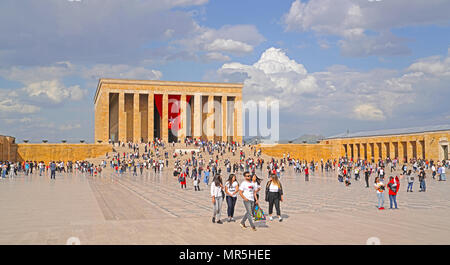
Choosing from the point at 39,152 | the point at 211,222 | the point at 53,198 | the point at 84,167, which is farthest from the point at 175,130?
the point at 211,222

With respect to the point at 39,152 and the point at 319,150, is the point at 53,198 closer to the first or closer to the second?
the point at 39,152

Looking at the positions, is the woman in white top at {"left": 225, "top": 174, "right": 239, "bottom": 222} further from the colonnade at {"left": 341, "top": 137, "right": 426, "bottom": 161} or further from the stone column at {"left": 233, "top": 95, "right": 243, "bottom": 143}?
the stone column at {"left": 233, "top": 95, "right": 243, "bottom": 143}

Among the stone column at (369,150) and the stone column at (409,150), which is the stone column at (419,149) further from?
the stone column at (369,150)

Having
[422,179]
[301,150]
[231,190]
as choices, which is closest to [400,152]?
[301,150]

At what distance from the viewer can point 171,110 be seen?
55.6 meters

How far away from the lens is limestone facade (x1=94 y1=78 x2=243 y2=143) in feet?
174

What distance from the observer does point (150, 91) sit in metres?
53.8

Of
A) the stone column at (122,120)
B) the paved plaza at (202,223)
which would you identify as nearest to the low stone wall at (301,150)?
the stone column at (122,120)

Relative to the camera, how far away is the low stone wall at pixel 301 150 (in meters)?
49.4

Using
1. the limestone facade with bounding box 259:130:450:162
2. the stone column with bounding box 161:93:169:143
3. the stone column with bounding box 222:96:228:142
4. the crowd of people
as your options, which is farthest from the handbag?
the stone column with bounding box 222:96:228:142

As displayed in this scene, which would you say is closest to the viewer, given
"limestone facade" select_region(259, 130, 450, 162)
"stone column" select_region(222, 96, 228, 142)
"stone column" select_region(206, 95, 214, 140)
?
"limestone facade" select_region(259, 130, 450, 162)

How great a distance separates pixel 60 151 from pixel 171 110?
1531 centimetres

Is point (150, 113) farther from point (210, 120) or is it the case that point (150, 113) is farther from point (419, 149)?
point (419, 149)

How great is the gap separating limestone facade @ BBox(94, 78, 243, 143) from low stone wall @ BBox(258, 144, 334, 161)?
8.07 metres
